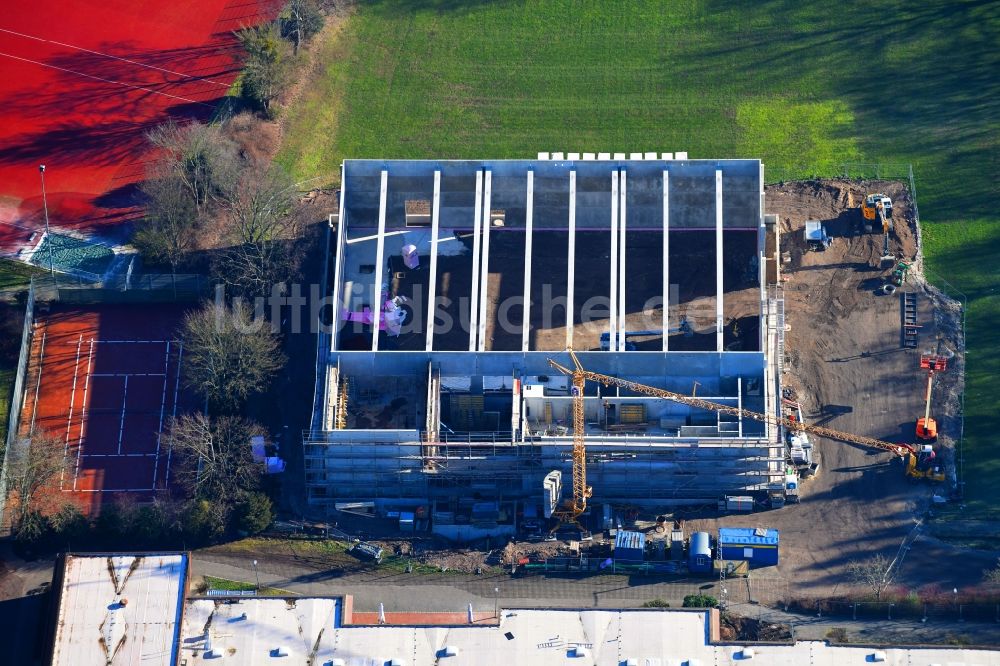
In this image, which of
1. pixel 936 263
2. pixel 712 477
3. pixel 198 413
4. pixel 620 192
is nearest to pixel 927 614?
pixel 712 477

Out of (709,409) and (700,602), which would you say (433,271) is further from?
(700,602)

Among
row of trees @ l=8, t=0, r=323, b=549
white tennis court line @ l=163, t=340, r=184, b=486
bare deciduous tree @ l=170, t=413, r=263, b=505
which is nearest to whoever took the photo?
row of trees @ l=8, t=0, r=323, b=549

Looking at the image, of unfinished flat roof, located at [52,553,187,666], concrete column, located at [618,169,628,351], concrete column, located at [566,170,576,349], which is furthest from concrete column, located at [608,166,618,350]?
unfinished flat roof, located at [52,553,187,666]

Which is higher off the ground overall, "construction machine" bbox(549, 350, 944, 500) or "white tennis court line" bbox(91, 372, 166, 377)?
"white tennis court line" bbox(91, 372, 166, 377)

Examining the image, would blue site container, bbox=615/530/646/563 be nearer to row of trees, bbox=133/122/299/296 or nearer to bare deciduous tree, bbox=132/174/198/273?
row of trees, bbox=133/122/299/296

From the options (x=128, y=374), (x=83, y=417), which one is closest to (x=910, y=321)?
(x=128, y=374)

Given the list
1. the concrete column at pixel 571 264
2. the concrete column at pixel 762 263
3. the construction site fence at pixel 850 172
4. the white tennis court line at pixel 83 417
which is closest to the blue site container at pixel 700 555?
the concrete column at pixel 762 263
